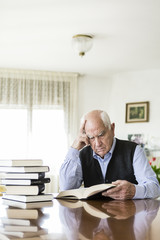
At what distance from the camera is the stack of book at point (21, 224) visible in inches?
42.0

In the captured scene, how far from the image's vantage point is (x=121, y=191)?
1.92 metres

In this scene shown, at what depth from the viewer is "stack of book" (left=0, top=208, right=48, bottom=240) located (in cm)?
107

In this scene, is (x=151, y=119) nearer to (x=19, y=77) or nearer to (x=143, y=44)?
(x=143, y=44)

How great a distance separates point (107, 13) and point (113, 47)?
1263 millimetres

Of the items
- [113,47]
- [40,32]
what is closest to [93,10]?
[40,32]

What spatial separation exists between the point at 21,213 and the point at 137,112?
5.20m

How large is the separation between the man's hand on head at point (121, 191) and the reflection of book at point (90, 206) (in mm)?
97

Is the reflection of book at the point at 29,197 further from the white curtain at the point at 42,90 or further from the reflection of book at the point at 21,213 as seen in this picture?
the white curtain at the point at 42,90

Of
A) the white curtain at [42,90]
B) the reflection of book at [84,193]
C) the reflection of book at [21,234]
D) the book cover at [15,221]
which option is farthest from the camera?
the white curtain at [42,90]

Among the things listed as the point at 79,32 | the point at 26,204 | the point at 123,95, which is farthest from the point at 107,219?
the point at 123,95

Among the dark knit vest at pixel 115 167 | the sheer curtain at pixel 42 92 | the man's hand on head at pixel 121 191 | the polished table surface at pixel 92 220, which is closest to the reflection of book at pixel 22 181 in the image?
the polished table surface at pixel 92 220

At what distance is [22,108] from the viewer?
6695 mm

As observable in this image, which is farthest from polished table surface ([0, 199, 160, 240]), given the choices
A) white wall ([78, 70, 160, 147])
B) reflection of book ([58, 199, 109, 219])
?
white wall ([78, 70, 160, 147])

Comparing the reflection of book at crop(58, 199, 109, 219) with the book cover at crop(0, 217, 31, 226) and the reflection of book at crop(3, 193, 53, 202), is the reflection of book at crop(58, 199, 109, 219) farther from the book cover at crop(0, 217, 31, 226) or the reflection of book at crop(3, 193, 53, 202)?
the book cover at crop(0, 217, 31, 226)
